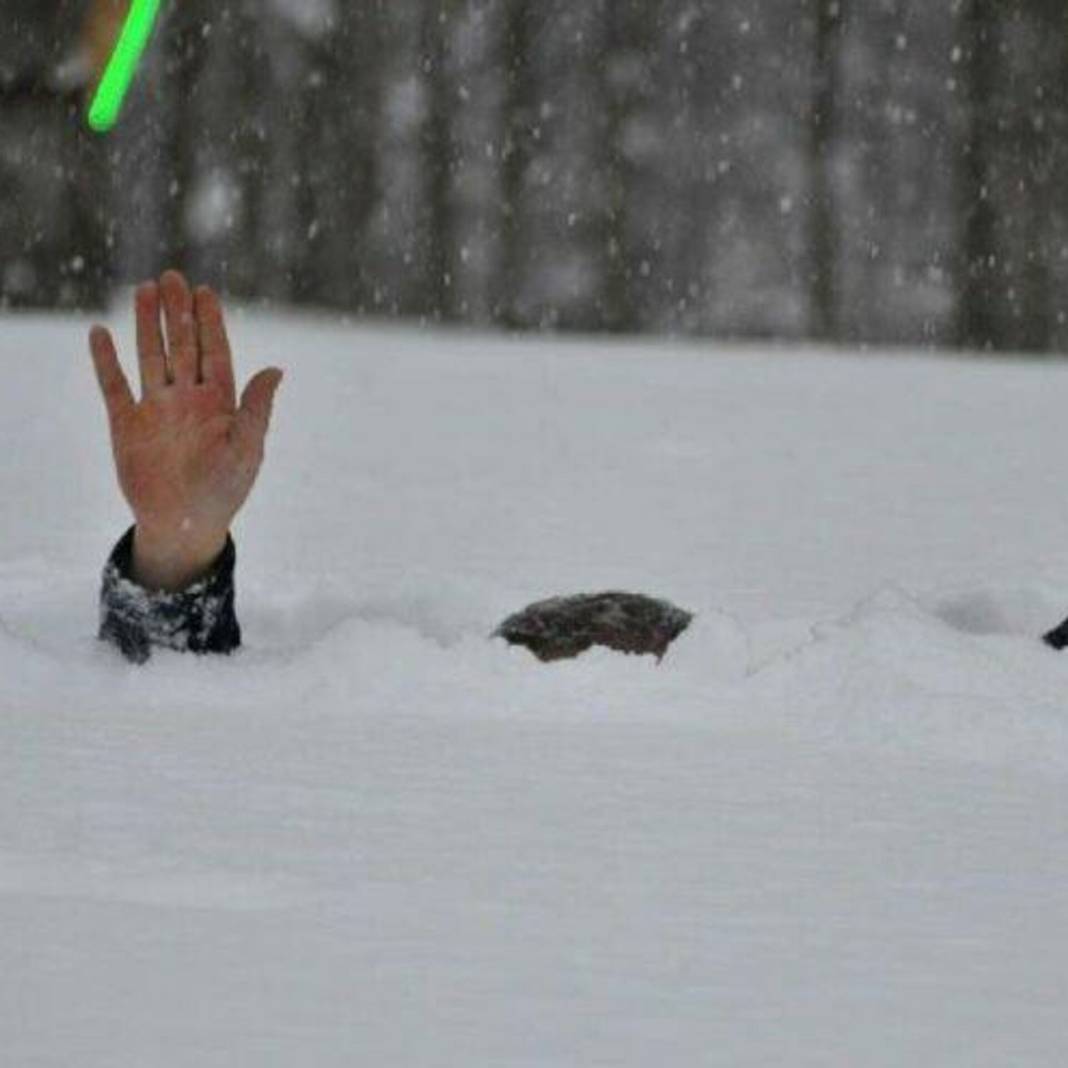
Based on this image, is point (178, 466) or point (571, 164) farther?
point (571, 164)

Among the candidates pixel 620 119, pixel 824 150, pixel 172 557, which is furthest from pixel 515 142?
pixel 172 557

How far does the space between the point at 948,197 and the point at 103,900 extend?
5.60 m

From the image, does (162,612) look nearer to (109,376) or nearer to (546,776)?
(109,376)

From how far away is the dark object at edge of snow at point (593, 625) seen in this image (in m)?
3.08

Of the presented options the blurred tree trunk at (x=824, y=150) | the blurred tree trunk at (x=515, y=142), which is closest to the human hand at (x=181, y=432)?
the blurred tree trunk at (x=515, y=142)

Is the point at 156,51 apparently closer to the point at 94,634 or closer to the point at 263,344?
the point at 263,344

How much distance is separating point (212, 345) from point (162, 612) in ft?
1.13

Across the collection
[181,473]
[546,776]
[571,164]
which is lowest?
[546,776]

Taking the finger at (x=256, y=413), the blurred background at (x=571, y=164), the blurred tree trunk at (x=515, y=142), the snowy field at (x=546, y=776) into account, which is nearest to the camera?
the snowy field at (x=546, y=776)

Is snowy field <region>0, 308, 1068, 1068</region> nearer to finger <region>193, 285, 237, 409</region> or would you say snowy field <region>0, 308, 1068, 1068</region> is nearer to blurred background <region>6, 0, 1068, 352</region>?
finger <region>193, 285, 237, 409</region>

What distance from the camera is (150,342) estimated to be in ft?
9.96

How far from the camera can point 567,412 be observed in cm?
574

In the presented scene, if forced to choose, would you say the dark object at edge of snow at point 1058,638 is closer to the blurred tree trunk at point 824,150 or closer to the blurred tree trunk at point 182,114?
the blurred tree trunk at point 824,150

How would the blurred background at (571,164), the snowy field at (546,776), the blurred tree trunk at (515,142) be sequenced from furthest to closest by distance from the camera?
the blurred tree trunk at (515,142) < the blurred background at (571,164) < the snowy field at (546,776)
